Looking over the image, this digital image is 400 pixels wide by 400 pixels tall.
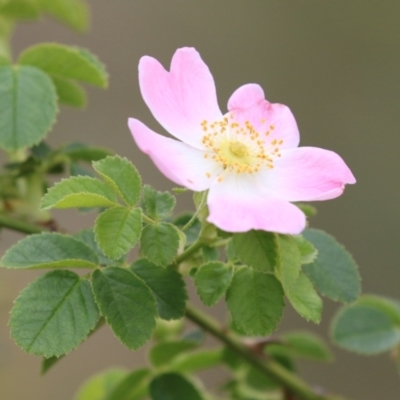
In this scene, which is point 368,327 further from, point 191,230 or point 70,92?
point 70,92

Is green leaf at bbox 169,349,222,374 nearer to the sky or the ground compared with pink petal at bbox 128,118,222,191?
nearer to the ground

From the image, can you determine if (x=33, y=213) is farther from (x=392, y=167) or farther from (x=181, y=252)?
(x=392, y=167)

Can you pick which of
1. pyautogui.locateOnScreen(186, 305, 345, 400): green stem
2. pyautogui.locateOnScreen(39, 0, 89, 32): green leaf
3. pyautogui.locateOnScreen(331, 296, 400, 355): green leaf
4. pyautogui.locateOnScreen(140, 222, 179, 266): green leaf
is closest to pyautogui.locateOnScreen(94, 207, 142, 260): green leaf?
pyautogui.locateOnScreen(140, 222, 179, 266): green leaf

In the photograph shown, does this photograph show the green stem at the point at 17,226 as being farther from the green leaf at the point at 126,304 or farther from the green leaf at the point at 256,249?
the green leaf at the point at 256,249

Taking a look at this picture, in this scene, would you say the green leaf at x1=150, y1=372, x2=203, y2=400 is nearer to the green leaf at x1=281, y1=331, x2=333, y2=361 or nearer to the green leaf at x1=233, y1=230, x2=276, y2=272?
the green leaf at x1=281, y1=331, x2=333, y2=361

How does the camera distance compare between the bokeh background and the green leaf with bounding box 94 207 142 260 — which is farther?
the bokeh background

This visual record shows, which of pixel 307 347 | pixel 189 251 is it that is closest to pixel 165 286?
pixel 189 251
